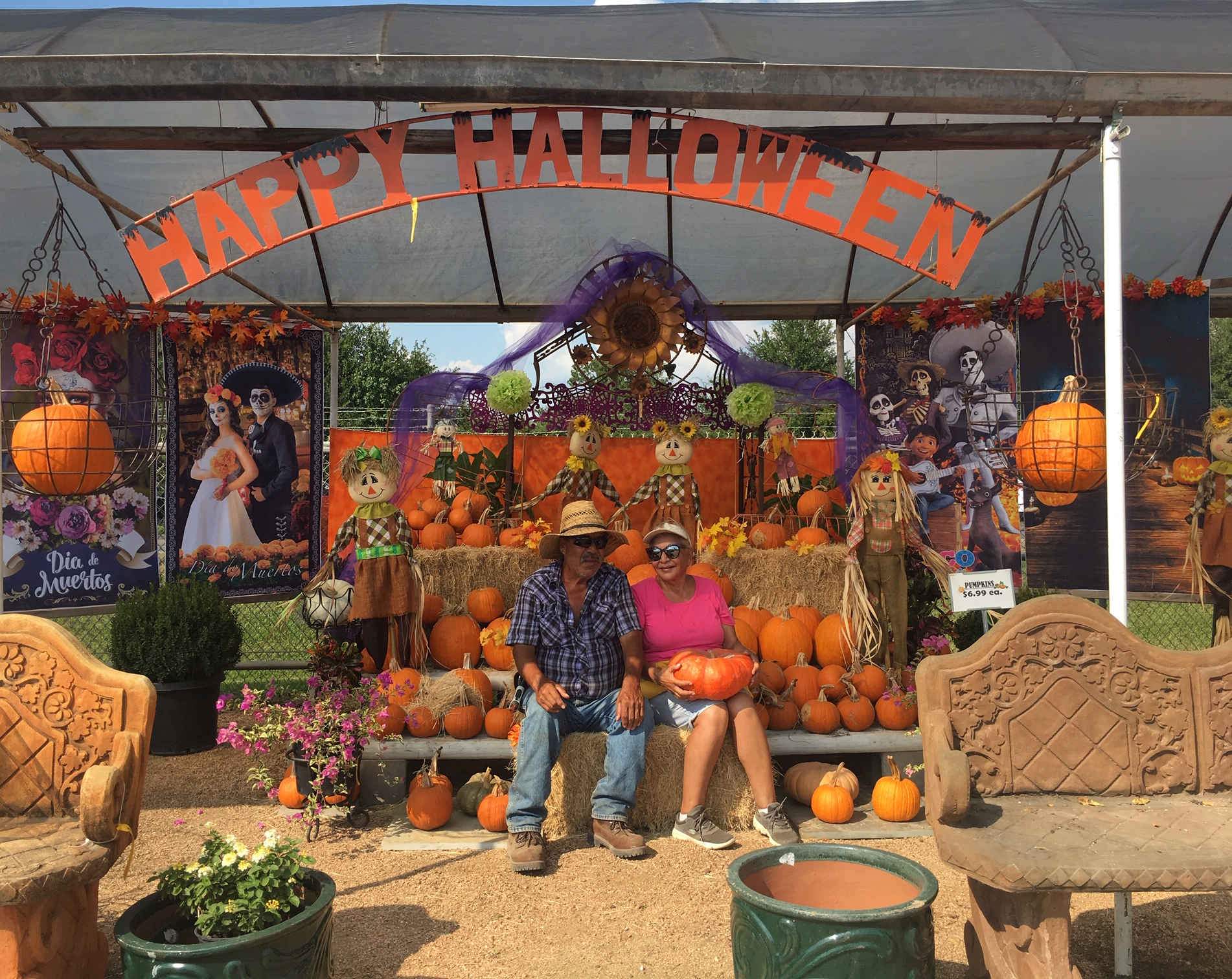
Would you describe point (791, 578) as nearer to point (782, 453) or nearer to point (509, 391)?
point (782, 453)

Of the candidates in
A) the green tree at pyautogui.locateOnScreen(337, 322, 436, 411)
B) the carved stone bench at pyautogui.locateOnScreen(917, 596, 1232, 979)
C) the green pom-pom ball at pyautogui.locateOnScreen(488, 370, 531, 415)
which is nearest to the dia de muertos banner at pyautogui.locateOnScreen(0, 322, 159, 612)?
the green pom-pom ball at pyautogui.locateOnScreen(488, 370, 531, 415)

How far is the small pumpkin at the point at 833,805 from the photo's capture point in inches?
193

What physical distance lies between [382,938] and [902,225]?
6579 mm

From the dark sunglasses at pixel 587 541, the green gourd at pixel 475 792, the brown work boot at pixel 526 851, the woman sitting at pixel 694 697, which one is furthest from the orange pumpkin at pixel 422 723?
the dark sunglasses at pixel 587 541

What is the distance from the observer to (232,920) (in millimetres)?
2939

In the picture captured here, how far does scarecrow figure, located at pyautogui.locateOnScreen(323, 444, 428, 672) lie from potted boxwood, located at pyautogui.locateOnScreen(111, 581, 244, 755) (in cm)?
101

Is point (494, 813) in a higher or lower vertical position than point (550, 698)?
lower

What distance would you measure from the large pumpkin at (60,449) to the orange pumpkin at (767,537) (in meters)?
4.05

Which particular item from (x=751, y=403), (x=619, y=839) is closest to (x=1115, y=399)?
(x=619, y=839)

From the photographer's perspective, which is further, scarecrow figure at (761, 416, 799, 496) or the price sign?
scarecrow figure at (761, 416, 799, 496)

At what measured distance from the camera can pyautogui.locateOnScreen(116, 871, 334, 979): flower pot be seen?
279cm

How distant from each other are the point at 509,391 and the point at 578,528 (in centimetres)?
247

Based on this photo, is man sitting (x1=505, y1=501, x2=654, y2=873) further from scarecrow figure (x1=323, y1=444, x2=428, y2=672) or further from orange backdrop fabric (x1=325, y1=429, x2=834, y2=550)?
orange backdrop fabric (x1=325, y1=429, x2=834, y2=550)

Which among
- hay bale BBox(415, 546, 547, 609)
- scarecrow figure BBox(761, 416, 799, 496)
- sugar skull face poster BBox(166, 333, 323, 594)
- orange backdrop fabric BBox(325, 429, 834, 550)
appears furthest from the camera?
orange backdrop fabric BBox(325, 429, 834, 550)
